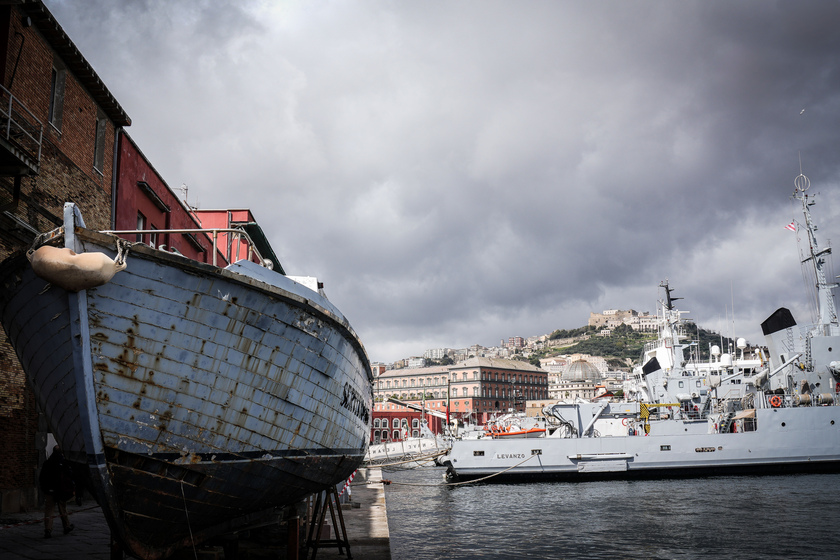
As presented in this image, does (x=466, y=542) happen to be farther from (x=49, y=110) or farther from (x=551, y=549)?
(x=49, y=110)

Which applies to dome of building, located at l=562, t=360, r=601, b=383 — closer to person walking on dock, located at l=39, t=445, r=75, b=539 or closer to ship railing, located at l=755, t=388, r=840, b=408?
ship railing, located at l=755, t=388, r=840, b=408

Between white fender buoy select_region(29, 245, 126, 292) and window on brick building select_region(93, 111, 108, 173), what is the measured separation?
11030mm

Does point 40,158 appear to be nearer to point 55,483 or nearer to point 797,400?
point 55,483

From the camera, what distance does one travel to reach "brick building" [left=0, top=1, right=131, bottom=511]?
11.5 meters

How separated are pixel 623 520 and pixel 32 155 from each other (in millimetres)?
17078

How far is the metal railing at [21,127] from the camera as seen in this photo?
1098 centimetres

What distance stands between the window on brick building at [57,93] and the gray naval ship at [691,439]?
2208 cm

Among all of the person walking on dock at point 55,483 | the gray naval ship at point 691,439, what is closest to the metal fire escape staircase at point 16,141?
the person walking on dock at point 55,483

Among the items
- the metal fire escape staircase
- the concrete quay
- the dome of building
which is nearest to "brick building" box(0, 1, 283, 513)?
the metal fire escape staircase

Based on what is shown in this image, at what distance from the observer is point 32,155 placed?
11.6 m

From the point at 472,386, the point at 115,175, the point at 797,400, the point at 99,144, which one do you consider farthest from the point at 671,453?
the point at 472,386

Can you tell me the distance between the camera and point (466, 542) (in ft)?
47.5

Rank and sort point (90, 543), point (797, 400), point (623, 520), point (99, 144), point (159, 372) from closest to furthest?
point (159, 372), point (90, 543), point (99, 144), point (623, 520), point (797, 400)

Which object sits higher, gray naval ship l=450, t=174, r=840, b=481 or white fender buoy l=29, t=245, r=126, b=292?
white fender buoy l=29, t=245, r=126, b=292
